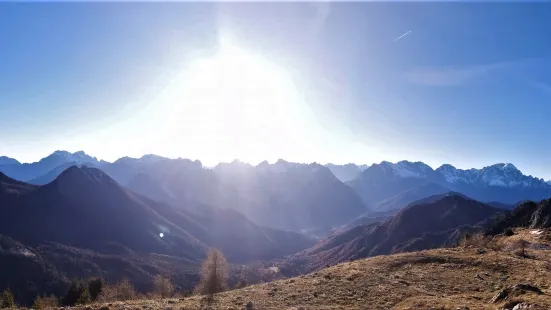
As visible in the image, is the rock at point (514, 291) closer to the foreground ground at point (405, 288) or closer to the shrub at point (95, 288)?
the foreground ground at point (405, 288)

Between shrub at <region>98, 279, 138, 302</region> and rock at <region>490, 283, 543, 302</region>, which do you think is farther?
shrub at <region>98, 279, 138, 302</region>

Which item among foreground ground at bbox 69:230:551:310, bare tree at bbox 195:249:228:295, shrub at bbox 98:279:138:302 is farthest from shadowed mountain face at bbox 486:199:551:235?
shrub at bbox 98:279:138:302

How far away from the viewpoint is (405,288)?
31031 mm

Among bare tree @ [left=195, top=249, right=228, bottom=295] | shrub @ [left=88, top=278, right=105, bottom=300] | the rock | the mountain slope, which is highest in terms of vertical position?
the rock

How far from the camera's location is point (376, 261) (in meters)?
43.9

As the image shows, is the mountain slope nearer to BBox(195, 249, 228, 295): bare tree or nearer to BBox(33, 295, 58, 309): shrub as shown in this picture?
BBox(33, 295, 58, 309): shrub

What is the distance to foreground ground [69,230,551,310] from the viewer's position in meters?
25.5

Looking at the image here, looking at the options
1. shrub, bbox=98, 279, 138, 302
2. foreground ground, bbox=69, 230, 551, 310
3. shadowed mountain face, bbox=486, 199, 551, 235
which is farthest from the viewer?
shadowed mountain face, bbox=486, 199, 551, 235

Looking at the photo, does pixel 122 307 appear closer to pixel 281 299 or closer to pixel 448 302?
pixel 281 299

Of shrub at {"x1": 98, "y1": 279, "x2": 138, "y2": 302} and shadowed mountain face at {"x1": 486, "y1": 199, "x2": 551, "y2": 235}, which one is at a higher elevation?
shadowed mountain face at {"x1": 486, "y1": 199, "x2": 551, "y2": 235}

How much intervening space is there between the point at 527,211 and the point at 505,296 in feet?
576

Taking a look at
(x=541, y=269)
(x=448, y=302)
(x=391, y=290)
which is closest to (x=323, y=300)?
(x=391, y=290)

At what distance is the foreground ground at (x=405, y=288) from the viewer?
2547 centimetres

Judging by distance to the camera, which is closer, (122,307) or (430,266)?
(122,307)
